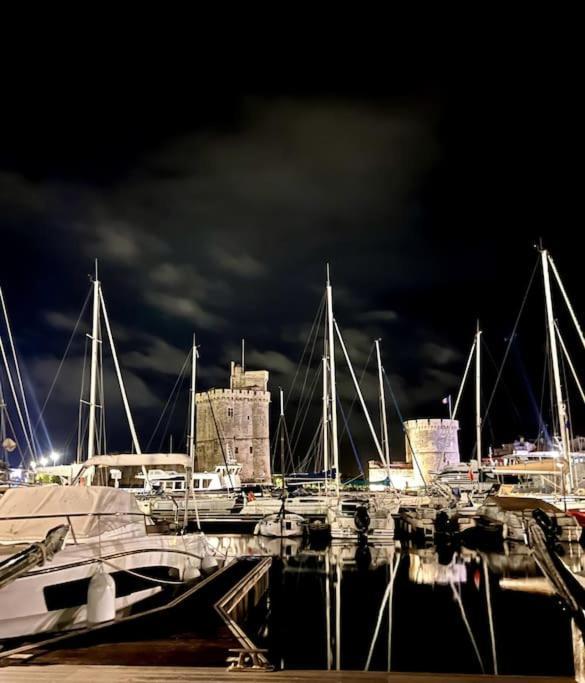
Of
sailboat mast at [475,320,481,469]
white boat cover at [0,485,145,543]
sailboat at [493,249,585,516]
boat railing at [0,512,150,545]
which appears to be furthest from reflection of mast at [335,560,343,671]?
sailboat mast at [475,320,481,469]

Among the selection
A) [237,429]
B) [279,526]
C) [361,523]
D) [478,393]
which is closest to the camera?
[361,523]

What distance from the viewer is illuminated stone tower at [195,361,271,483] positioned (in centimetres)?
5884

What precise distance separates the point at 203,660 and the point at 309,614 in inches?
265

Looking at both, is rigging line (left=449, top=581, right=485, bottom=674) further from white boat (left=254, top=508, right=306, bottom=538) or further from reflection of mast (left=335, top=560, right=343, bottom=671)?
white boat (left=254, top=508, right=306, bottom=538)

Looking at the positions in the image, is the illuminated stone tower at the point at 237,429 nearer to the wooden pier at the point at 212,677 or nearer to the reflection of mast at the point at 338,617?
the reflection of mast at the point at 338,617

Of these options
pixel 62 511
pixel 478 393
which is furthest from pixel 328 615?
pixel 478 393

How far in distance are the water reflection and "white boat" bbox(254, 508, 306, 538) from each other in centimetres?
526

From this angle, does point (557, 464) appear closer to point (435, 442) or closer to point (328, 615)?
point (328, 615)

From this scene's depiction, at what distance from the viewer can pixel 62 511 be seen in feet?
32.3

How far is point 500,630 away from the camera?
10.6 m

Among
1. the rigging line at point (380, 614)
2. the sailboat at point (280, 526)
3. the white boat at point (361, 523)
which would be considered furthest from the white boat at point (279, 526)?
the rigging line at point (380, 614)

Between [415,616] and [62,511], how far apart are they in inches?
296

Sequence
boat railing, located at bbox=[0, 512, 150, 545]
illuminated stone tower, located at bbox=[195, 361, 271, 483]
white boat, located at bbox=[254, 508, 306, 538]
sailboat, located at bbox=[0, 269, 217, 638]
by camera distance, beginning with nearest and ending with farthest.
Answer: sailboat, located at bbox=[0, 269, 217, 638] → boat railing, located at bbox=[0, 512, 150, 545] → white boat, located at bbox=[254, 508, 306, 538] → illuminated stone tower, located at bbox=[195, 361, 271, 483]

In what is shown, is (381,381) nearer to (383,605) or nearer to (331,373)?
(331,373)
